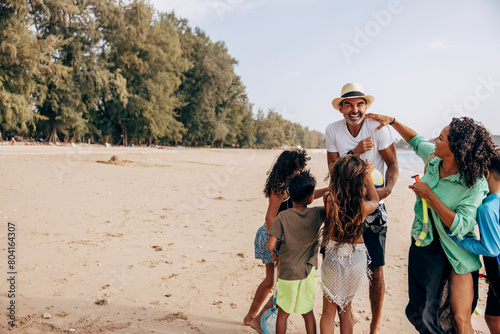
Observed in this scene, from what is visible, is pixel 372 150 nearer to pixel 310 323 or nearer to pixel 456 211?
pixel 456 211

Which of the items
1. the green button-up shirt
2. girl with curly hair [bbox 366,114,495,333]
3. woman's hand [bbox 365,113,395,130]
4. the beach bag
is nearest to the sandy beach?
the beach bag

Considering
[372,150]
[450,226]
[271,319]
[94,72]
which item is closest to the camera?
[450,226]

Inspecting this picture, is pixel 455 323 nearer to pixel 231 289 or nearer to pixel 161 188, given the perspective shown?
pixel 231 289

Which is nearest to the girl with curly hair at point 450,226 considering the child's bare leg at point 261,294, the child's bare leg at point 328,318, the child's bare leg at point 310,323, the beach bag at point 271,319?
the child's bare leg at point 328,318

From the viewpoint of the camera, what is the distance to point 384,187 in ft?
9.29

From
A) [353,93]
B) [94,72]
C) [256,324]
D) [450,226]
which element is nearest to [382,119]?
[353,93]

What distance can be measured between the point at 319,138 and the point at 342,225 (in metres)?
175

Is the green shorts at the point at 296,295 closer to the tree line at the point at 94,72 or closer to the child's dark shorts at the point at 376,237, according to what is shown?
the child's dark shorts at the point at 376,237

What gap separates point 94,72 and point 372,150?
33.5m

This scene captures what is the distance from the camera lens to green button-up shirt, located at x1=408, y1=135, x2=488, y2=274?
2.13 metres

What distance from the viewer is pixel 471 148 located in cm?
217

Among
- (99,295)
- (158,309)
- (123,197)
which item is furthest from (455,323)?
→ (123,197)

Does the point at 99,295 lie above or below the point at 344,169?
below

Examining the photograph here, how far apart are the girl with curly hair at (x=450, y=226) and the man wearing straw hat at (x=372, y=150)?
0.36 metres
